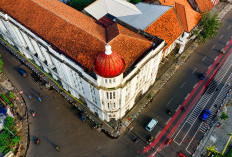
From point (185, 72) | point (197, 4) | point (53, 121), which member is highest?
point (197, 4)

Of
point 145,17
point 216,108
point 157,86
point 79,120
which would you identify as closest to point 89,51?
point 79,120

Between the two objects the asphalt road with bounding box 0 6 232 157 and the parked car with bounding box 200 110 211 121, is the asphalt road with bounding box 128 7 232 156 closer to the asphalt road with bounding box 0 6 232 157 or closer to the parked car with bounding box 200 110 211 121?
the asphalt road with bounding box 0 6 232 157

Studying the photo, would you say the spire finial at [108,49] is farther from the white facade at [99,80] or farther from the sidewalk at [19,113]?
the sidewalk at [19,113]

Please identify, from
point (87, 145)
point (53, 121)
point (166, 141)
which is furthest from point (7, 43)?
point (166, 141)

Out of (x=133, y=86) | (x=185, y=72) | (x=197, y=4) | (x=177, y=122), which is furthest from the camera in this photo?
(x=197, y=4)

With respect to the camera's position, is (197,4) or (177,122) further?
(197,4)

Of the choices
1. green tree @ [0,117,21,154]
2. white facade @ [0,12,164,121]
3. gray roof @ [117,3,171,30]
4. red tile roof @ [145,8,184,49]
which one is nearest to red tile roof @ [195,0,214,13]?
red tile roof @ [145,8,184,49]

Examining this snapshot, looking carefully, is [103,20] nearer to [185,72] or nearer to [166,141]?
[185,72]
